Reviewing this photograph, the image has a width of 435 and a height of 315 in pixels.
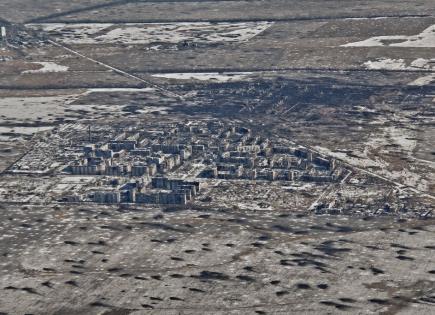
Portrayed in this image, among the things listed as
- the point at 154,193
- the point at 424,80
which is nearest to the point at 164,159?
the point at 154,193

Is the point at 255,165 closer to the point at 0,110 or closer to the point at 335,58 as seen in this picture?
the point at 0,110

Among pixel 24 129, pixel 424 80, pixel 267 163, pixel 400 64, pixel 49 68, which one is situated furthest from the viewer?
pixel 49 68

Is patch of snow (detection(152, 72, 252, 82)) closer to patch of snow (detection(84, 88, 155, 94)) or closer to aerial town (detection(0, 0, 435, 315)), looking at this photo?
aerial town (detection(0, 0, 435, 315))

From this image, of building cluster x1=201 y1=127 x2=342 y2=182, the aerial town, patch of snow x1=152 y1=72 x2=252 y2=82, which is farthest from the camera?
patch of snow x1=152 y1=72 x2=252 y2=82

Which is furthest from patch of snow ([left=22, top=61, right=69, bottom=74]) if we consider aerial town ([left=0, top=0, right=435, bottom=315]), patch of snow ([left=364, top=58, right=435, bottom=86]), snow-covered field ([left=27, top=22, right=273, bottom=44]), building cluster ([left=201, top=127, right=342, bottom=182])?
building cluster ([left=201, top=127, right=342, bottom=182])

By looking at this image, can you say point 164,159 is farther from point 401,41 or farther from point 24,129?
point 401,41
